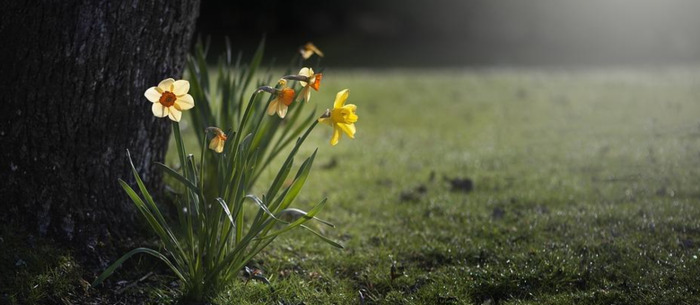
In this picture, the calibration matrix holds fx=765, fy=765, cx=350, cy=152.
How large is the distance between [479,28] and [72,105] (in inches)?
494

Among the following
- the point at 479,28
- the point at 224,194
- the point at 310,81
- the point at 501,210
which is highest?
the point at 479,28

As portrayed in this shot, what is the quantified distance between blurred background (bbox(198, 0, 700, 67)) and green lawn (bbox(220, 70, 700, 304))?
20.0 ft

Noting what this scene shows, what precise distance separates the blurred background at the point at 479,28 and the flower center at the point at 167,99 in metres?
10.2

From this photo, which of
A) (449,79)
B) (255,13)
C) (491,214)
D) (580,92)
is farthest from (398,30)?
(491,214)

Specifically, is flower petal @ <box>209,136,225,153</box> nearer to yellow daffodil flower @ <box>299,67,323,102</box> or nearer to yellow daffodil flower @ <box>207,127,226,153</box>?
yellow daffodil flower @ <box>207,127,226,153</box>

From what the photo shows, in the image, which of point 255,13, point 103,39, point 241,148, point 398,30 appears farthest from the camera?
point 398,30

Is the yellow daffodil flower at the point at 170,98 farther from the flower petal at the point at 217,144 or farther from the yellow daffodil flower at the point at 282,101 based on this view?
the yellow daffodil flower at the point at 282,101

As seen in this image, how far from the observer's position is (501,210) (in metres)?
4.01

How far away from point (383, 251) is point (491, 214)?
0.73m

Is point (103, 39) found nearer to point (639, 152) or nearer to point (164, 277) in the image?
point (164, 277)

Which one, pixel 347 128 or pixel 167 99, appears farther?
pixel 347 128

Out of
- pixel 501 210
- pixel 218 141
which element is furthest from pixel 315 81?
pixel 501 210

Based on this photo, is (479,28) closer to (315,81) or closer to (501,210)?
(501,210)

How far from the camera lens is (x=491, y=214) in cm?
397
